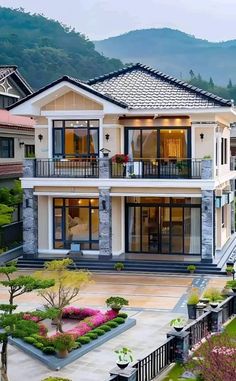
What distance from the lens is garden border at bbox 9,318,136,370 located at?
1372cm

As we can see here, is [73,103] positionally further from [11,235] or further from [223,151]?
[223,151]

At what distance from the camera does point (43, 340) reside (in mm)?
14562

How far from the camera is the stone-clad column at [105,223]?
81.2 feet

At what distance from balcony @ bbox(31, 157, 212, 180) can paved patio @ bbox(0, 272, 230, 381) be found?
3.93 metres

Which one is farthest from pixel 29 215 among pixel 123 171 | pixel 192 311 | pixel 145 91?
pixel 192 311

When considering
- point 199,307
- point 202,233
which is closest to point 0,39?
point 202,233

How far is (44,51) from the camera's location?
A: 257 feet

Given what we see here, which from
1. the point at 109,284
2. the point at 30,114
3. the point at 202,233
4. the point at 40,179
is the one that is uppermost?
the point at 30,114

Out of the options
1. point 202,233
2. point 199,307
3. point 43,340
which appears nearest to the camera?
point 43,340

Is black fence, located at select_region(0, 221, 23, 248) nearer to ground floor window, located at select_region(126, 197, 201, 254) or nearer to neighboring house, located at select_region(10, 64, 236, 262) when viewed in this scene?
neighboring house, located at select_region(10, 64, 236, 262)

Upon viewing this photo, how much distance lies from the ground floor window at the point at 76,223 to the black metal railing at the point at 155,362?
12910 millimetres

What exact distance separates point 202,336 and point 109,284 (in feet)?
25.7

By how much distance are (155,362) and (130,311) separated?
5919 millimetres

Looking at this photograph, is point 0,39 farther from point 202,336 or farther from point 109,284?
point 202,336
